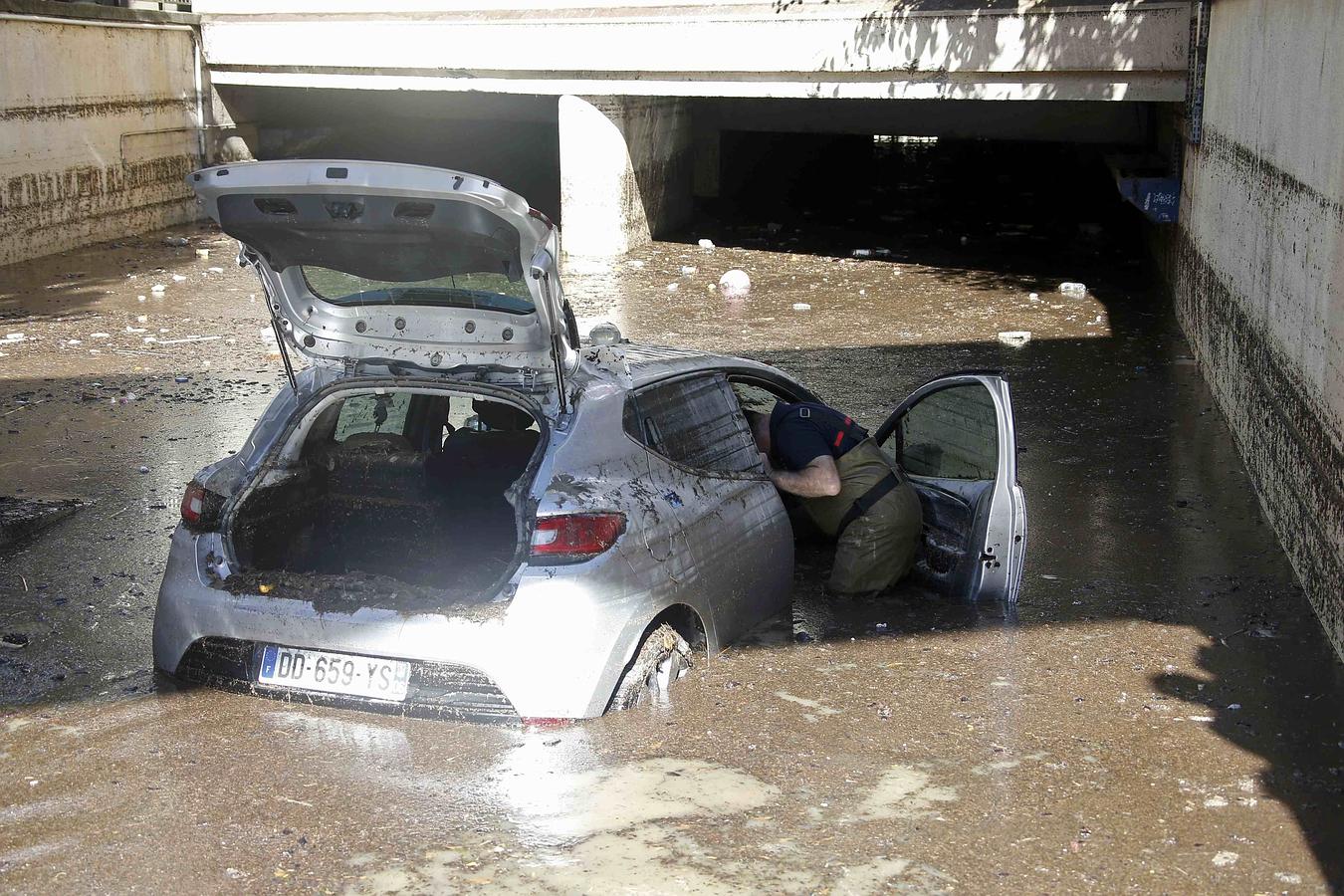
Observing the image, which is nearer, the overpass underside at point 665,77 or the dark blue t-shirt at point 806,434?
the dark blue t-shirt at point 806,434

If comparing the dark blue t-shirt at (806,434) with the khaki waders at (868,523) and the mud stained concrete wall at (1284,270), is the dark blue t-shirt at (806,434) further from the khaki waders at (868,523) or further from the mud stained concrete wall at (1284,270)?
the mud stained concrete wall at (1284,270)

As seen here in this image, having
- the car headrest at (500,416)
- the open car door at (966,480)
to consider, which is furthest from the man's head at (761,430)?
the car headrest at (500,416)

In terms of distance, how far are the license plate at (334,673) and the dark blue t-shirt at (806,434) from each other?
6.88 feet

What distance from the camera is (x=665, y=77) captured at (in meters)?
16.1

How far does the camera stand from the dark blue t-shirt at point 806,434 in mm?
5684

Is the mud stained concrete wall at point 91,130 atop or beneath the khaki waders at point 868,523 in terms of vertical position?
atop

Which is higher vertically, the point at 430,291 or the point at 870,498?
the point at 430,291

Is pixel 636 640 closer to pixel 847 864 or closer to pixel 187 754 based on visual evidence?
pixel 847 864

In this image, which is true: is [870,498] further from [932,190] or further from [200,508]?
[932,190]

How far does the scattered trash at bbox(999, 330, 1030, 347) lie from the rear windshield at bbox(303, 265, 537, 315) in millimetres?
8275

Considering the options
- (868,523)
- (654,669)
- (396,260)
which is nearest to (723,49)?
(868,523)

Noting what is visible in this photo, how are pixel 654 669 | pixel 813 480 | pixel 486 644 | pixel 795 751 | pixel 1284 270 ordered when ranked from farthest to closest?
pixel 1284 270 < pixel 813 480 < pixel 654 669 < pixel 795 751 < pixel 486 644

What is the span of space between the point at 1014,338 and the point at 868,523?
6.99 metres

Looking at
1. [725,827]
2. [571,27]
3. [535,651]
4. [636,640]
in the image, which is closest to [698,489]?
[636,640]
